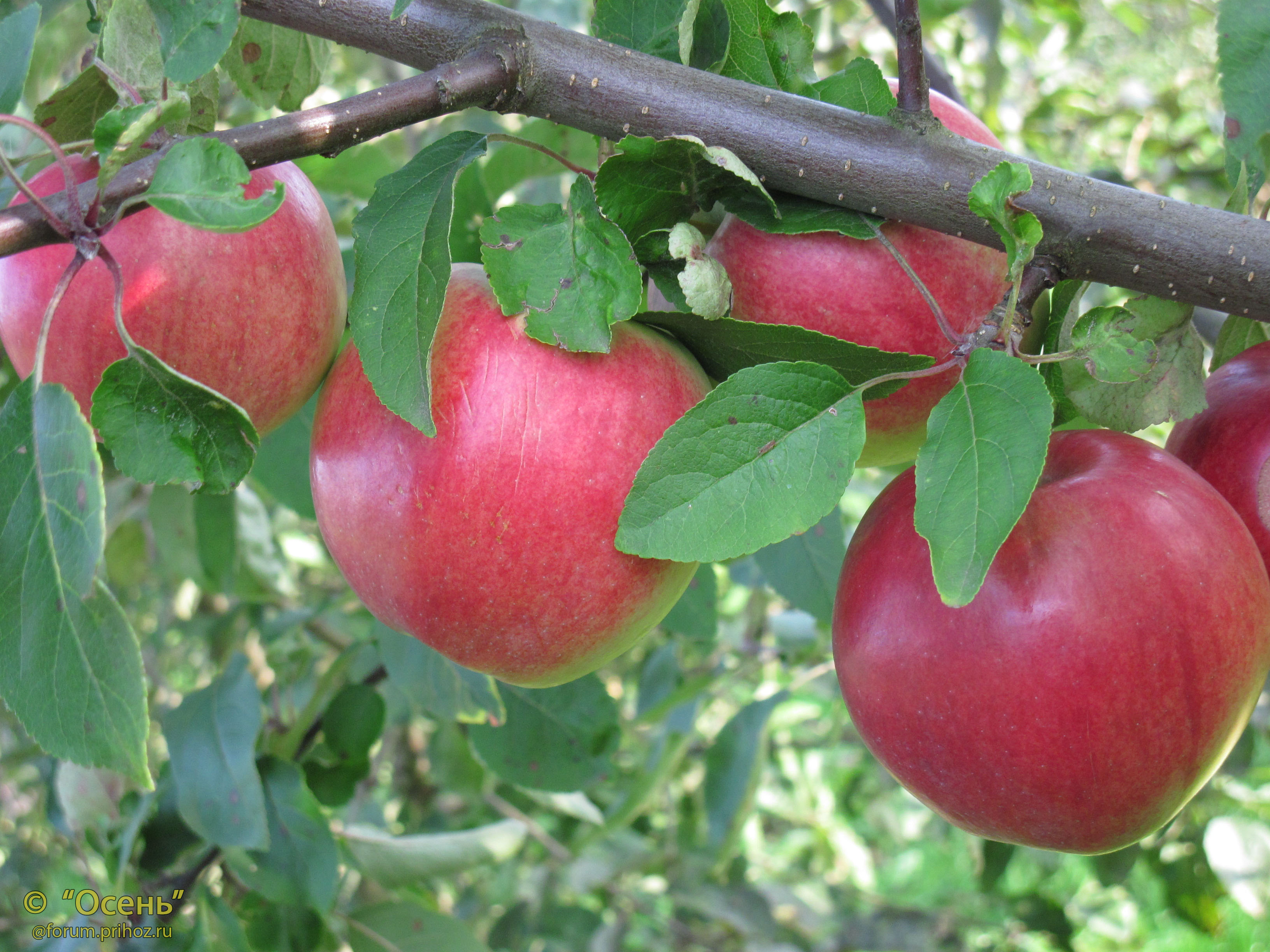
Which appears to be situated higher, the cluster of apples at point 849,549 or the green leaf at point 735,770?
the cluster of apples at point 849,549

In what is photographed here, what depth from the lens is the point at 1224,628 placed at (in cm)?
64

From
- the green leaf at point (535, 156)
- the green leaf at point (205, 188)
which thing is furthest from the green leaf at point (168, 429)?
the green leaf at point (535, 156)

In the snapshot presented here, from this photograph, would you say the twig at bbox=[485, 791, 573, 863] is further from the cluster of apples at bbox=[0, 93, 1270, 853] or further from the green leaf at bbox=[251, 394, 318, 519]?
the cluster of apples at bbox=[0, 93, 1270, 853]

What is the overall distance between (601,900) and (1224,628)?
1.78 m

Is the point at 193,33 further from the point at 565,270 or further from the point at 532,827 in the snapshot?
the point at 532,827

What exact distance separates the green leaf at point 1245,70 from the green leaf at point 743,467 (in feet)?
1.61

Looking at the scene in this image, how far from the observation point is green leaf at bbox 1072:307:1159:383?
0.62m

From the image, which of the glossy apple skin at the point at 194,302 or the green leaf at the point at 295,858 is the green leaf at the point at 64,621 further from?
the green leaf at the point at 295,858

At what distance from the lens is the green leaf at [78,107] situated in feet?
2.57

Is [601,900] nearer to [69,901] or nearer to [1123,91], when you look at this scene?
[69,901]

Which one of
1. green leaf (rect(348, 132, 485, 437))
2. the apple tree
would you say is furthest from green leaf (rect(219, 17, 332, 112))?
green leaf (rect(348, 132, 485, 437))

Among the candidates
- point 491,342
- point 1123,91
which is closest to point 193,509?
point 491,342

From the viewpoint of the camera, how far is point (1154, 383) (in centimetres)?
76

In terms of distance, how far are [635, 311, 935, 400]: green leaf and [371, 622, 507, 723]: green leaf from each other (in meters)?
0.60
